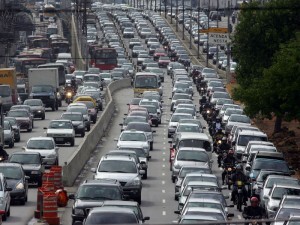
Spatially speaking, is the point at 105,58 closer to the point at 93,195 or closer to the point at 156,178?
the point at 156,178

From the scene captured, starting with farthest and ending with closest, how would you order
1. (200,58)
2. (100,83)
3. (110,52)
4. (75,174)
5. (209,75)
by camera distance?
1. (200,58)
2. (110,52)
3. (209,75)
4. (100,83)
5. (75,174)

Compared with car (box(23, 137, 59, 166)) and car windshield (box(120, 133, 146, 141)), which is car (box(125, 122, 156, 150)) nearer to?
car windshield (box(120, 133, 146, 141))

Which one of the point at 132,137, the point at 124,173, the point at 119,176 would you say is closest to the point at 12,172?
the point at 119,176

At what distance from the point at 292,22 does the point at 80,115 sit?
1257cm

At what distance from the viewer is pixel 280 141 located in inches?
2461

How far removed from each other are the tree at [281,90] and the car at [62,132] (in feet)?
26.6

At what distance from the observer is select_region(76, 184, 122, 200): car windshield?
3438cm

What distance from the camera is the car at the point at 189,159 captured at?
152 ft

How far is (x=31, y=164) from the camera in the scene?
44594mm

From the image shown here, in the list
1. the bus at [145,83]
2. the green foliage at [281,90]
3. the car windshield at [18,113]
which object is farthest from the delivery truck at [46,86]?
the green foliage at [281,90]

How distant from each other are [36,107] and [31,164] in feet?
105

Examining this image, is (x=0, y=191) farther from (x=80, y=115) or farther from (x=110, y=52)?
(x=110, y=52)

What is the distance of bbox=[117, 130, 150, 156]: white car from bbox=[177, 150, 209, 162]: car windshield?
18.3 feet

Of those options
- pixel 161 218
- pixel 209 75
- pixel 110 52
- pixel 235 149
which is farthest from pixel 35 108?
pixel 110 52
